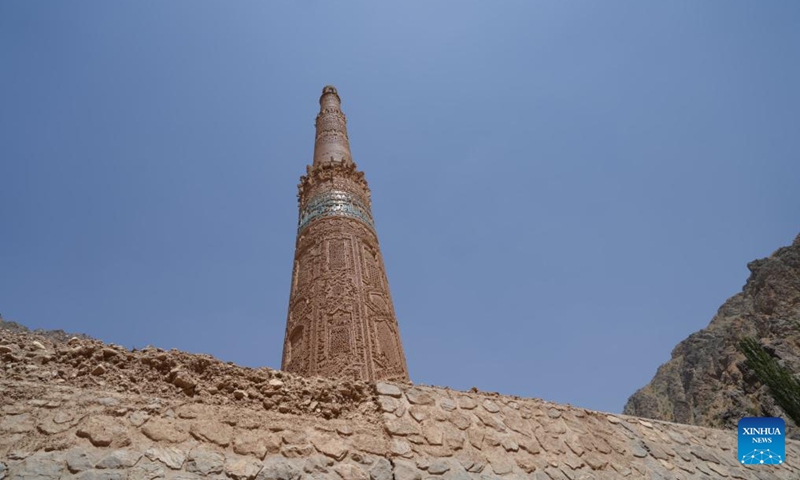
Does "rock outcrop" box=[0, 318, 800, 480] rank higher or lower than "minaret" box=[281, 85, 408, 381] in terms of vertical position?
lower

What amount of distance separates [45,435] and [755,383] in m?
18.7

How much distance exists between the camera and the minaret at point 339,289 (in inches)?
263

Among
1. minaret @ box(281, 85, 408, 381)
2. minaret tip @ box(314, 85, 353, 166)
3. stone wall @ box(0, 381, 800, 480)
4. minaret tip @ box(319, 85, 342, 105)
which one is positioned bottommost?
stone wall @ box(0, 381, 800, 480)

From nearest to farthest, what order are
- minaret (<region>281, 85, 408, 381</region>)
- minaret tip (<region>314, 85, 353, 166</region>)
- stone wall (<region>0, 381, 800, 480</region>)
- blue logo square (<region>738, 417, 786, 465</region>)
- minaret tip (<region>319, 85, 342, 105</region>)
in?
stone wall (<region>0, 381, 800, 480</region>) < blue logo square (<region>738, 417, 786, 465</region>) < minaret (<region>281, 85, 408, 381</region>) < minaret tip (<region>314, 85, 353, 166</region>) < minaret tip (<region>319, 85, 342, 105</region>)

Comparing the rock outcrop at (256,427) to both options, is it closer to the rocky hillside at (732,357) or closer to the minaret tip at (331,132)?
the minaret tip at (331,132)

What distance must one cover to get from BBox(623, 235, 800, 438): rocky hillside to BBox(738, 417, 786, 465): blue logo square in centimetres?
990

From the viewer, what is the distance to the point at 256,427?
11.1 feet

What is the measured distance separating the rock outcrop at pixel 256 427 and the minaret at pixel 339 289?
2254 mm

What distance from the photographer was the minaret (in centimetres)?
668

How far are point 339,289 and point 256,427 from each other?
166 inches

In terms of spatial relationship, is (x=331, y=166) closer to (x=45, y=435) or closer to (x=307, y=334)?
(x=307, y=334)

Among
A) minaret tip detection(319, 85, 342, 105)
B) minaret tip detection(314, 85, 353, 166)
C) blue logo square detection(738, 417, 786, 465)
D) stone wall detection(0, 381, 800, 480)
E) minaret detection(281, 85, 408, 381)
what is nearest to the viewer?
stone wall detection(0, 381, 800, 480)

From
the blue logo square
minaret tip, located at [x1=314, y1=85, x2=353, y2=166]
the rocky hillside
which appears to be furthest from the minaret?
the rocky hillside

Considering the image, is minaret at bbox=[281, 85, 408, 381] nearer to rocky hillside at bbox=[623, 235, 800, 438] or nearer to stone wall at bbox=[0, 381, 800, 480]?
stone wall at bbox=[0, 381, 800, 480]
